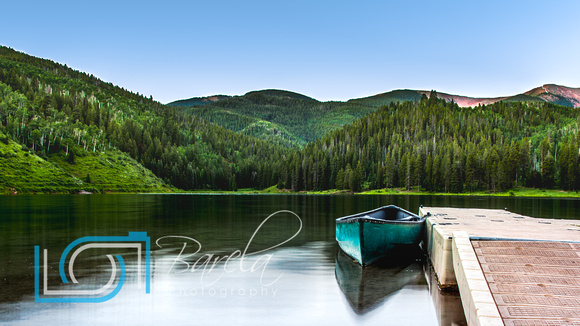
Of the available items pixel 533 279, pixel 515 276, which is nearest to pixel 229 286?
pixel 515 276

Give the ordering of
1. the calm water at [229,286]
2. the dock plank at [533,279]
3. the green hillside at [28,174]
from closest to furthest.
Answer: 1. the dock plank at [533,279]
2. the calm water at [229,286]
3. the green hillside at [28,174]

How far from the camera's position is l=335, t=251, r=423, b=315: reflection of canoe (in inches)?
789

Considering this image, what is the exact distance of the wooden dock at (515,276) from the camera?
41.8 ft

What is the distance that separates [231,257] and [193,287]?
349 inches

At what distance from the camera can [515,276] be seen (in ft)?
50.6

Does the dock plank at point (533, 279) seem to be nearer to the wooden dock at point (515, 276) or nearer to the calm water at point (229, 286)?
the wooden dock at point (515, 276)

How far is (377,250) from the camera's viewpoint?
2731 centimetres

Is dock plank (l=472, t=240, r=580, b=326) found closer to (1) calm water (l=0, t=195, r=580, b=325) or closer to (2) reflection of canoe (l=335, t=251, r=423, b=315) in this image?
(1) calm water (l=0, t=195, r=580, b=325)

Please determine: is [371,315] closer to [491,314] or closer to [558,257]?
[491,314]

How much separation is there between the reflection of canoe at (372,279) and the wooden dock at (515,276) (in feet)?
9.63

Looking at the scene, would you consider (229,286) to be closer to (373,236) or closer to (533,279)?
(373,236)

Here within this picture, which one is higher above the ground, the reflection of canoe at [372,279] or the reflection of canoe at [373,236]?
the reflection of canoe at [373,236]

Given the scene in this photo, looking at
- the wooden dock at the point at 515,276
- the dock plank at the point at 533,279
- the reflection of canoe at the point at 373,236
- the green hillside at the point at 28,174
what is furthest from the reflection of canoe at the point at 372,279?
the green hillside at the point at 28,174

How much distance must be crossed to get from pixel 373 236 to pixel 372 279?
338 centimetres
